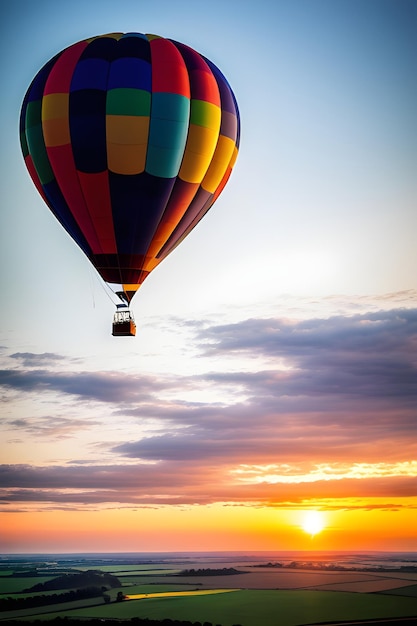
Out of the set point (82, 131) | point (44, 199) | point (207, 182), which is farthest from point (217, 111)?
point (44, 199)

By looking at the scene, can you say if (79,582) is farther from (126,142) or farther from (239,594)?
(126,142)

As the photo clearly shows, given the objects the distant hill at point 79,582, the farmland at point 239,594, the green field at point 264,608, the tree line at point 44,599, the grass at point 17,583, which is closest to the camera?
the green field at point 264,608

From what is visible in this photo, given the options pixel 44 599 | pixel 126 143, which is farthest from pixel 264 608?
pixel 126 143

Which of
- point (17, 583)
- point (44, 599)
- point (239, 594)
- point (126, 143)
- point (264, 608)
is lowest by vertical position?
point (264, 608)

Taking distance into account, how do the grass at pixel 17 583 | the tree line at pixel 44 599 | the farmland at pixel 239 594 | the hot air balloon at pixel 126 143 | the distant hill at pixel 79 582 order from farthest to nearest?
the distant hill at pixel 79 582 → the grass at pixel 17 583 → the tree line at pixel 44 599 → the farmland at pixel 239 594 → the hot air balloon at pixel 126 143

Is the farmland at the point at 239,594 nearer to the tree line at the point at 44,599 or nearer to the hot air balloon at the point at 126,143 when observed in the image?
the tree line at the point at 44,599

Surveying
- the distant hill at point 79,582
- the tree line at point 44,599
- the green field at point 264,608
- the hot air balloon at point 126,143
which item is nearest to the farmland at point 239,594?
the green field at point 264,608

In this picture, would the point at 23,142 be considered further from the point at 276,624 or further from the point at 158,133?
the point at 276,624
